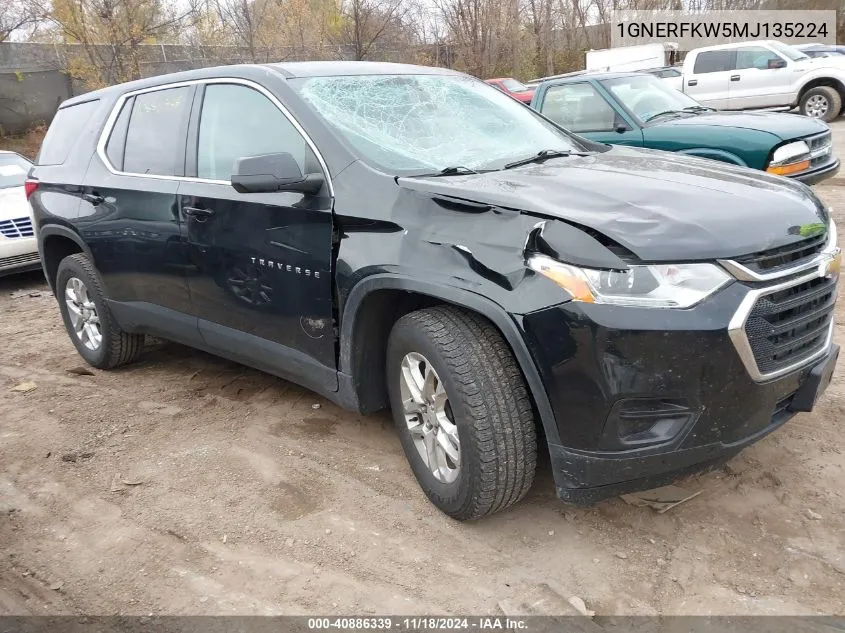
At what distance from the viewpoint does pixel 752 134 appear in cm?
665

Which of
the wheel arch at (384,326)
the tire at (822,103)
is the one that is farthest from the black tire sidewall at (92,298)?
the tire at (822,103)

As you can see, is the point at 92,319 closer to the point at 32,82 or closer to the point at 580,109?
the point at 580,109

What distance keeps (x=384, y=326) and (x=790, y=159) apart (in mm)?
5262

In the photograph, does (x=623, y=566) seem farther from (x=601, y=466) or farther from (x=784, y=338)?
(x=784, y=338)

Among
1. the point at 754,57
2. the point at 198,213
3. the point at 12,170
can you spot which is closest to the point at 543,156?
the point at 198,213

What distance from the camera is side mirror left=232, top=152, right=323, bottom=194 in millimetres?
2893

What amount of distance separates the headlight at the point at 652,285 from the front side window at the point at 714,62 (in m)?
15.0

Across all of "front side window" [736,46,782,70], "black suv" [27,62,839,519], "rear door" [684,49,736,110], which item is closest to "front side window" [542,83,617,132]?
"black suv" [27,62,839,519]

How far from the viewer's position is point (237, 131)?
3.52m

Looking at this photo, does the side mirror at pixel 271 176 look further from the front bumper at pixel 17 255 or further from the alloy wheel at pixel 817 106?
the alloy wheel at pixel 817 106

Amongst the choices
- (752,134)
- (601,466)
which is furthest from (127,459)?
(752,134)

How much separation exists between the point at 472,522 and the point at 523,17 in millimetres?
29680

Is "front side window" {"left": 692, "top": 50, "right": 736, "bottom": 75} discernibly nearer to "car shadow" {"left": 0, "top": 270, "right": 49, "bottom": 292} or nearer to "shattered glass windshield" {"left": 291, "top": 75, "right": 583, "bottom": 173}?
"shattered glass windshield" {"left": 291, "top": 75, "right": 583, "bottom": 173}

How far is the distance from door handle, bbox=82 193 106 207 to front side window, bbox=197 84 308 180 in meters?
0.98
